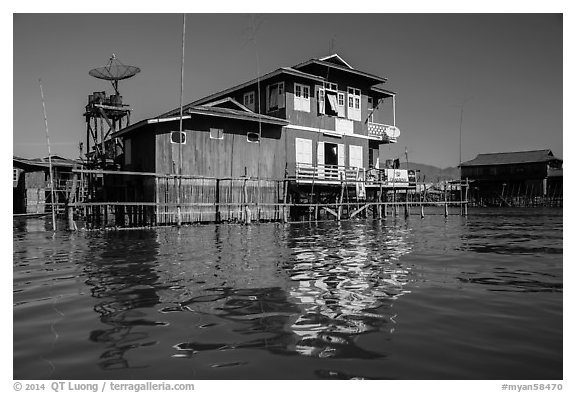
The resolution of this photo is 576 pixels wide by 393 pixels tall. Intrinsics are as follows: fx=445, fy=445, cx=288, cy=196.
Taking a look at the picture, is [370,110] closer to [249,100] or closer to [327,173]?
[327,173]

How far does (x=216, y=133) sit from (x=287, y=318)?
19.7 meters

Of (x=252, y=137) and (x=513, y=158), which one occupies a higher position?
(x=513, y=158)

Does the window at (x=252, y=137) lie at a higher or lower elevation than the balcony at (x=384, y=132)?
lower

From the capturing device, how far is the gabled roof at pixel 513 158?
60.0m

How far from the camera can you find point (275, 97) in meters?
27.4

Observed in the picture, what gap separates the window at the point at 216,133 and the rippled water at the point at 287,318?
14355 millimetres

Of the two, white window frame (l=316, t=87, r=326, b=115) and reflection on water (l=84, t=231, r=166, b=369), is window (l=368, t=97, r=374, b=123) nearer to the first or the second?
white window frame (l=316, t=87, r=326, b=115)

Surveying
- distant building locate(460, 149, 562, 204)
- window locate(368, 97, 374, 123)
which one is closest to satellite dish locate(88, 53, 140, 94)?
window locate(368, 97, 374, 123)

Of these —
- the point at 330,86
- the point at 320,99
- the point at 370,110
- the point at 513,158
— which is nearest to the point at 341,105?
the point at 330,86

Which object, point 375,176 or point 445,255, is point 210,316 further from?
point 375,176

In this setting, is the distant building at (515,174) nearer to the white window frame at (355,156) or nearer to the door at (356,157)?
the white window frame at (355,156)

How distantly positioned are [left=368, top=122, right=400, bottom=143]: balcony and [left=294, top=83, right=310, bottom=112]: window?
617 cm

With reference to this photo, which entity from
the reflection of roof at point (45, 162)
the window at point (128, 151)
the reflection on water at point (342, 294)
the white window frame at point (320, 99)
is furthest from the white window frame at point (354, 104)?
the reflection of roof at point (45, 162)

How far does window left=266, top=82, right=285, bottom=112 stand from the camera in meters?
26.9
